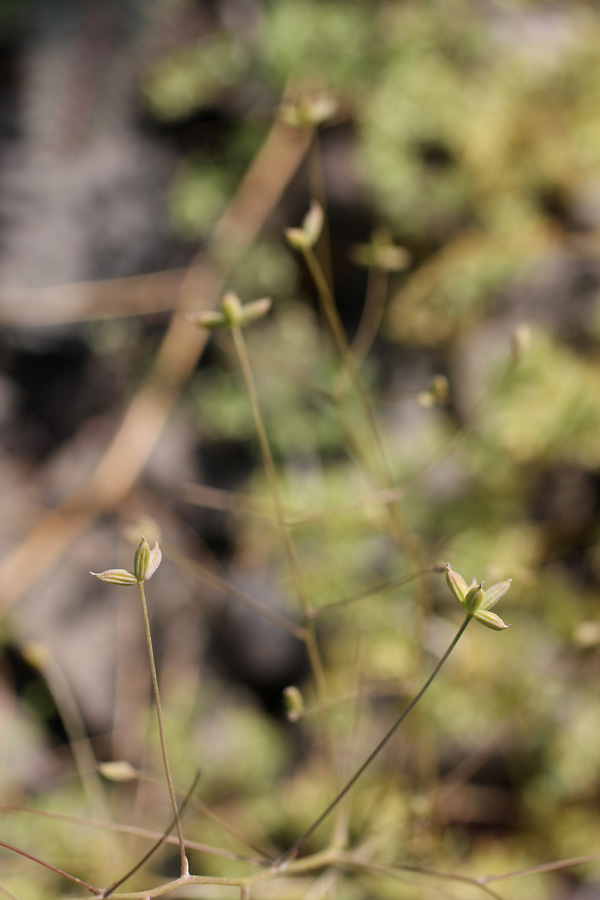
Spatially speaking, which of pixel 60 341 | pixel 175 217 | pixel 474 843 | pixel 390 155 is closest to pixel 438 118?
pixel 390 155

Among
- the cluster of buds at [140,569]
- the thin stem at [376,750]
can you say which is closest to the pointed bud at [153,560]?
the cluster of buds at [140,569]

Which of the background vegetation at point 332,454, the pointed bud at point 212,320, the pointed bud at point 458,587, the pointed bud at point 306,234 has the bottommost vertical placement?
the background vegetation at point 332,454

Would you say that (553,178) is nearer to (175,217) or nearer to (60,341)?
(175,217)

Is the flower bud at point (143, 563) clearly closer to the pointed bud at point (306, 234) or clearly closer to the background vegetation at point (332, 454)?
the pointed bud at point (306, 234)

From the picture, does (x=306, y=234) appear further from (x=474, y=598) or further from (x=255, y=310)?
(x=474, y=598)

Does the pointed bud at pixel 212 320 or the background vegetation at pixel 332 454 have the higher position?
the pointed bud at pixel 212 320

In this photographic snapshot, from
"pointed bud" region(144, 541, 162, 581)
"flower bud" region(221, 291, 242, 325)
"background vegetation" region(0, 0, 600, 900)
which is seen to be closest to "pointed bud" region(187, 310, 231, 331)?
"flower bud" region(221, 291, 242, 325)
